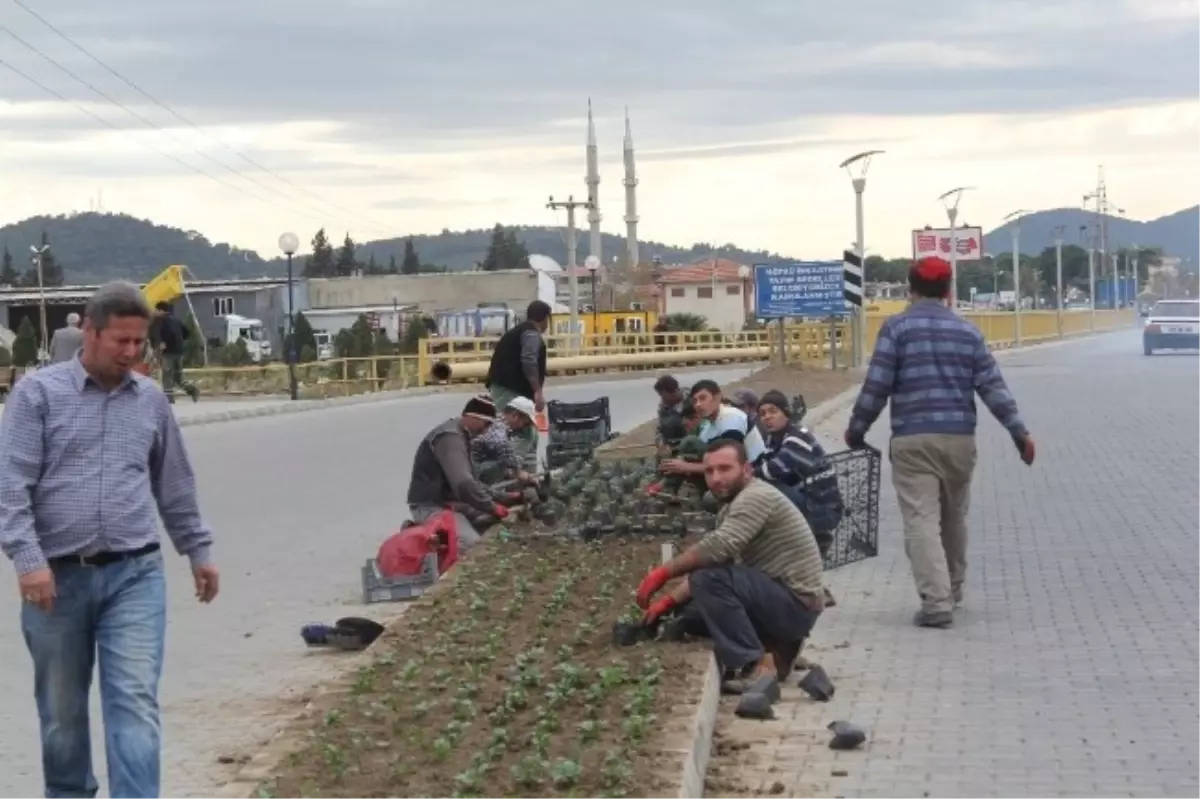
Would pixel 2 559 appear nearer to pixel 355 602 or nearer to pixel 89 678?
pixel 355 602

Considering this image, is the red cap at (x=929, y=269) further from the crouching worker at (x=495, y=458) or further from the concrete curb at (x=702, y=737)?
the crouching worker at (x=495, y=458)

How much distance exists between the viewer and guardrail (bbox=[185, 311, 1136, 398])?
48312 mm

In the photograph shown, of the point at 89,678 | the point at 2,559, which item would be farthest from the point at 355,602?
the point at 89,678

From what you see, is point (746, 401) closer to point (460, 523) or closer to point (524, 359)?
point (460, 523)

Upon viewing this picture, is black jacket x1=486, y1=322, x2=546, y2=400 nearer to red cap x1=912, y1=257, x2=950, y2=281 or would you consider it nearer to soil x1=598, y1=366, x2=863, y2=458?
red cap x1=912, y1=257, x2=950, y2=281

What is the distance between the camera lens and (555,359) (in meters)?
53.3

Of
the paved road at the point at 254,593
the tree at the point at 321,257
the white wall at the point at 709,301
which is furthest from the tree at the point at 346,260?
the paved road at the point at 254,593

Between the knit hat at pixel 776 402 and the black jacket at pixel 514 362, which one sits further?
the black jacket at pixel 514 362

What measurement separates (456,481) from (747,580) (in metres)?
4.14

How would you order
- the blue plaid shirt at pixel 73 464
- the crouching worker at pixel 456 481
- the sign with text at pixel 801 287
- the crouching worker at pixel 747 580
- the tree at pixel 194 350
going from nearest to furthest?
the blue plaid shirt at pixel 73 464, the crouching worker at pixel 747 580, the crouching worker at pixel 456 481, the sign with text at pixel 801 287, the tree at pixel 194 350

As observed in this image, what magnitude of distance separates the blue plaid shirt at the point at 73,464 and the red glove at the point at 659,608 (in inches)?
130

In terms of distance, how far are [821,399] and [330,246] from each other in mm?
154020

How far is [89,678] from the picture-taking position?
5938 mm

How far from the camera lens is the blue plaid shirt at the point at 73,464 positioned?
566cm
